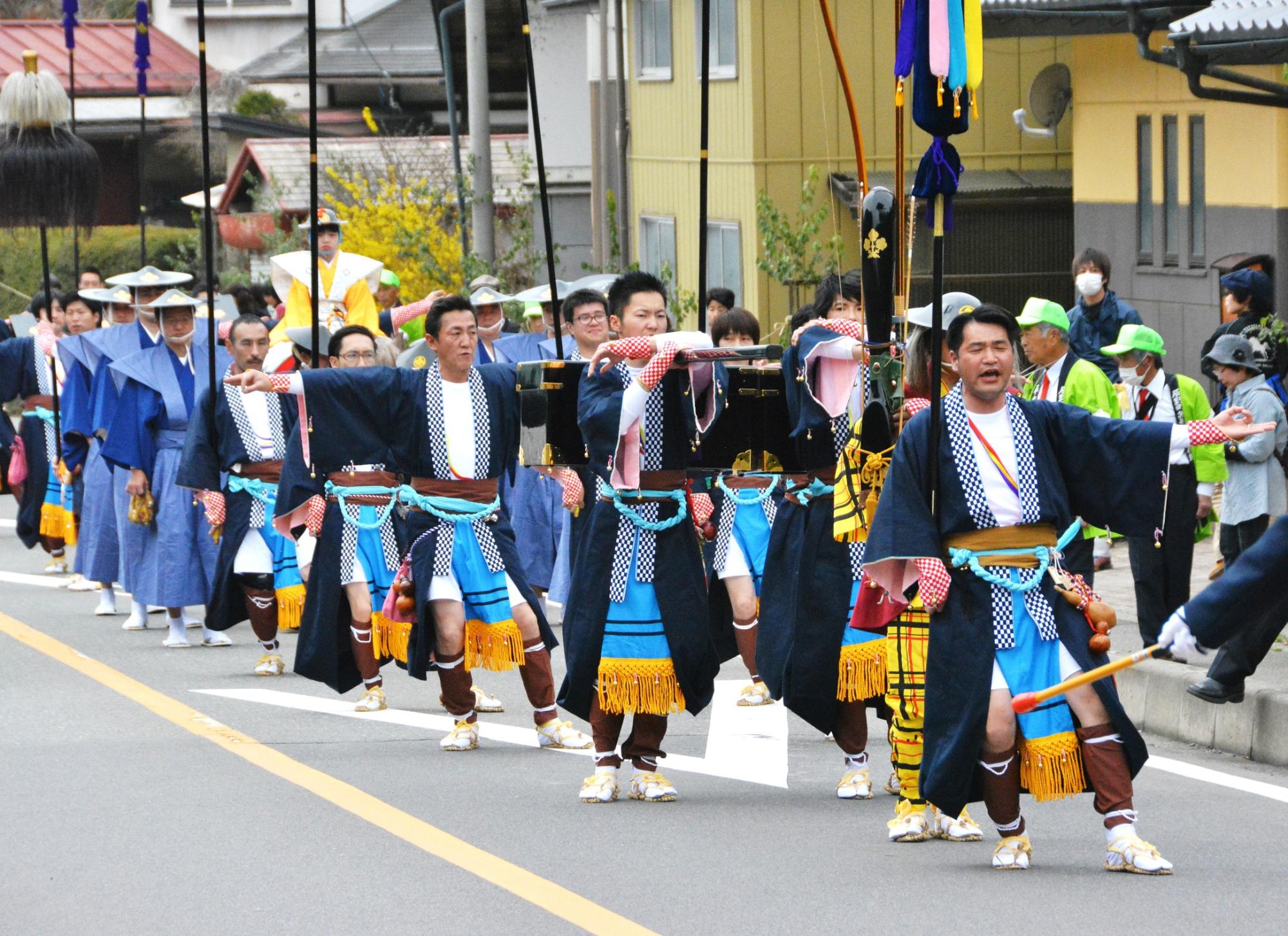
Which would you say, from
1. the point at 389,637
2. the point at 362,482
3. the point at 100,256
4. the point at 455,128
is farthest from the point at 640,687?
the point at 100,256

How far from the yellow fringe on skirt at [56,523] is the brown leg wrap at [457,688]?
725cm

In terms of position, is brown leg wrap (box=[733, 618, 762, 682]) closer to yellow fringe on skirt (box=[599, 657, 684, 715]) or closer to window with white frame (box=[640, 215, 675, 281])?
yellow fringe on skirt (box=[599, 657, 684, 715])

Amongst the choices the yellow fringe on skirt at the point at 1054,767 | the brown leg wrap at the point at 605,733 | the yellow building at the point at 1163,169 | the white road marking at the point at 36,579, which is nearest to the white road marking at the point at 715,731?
the brown leg wrap at the point at 605,733

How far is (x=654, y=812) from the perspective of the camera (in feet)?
23.5

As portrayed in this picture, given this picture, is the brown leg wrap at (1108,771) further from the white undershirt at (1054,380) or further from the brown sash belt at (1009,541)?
the white undershirt at (1054,380)

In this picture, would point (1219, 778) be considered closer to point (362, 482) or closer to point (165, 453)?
point (362, 482)

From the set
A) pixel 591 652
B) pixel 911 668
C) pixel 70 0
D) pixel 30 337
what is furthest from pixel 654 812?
pixel 70 0

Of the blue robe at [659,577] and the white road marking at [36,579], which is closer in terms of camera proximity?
the blue robe at [659,577]

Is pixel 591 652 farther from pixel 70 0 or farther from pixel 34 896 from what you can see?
pixel 70 0

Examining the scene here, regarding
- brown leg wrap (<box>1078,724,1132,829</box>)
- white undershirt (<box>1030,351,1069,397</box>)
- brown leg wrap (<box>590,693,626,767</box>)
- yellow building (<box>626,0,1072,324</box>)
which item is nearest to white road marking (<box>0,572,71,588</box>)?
white undershirt (<box>1030,351,1069,397</box>)

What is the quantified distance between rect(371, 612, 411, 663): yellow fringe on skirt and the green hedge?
17.8 meters

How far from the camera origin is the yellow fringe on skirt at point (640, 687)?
7219 mm

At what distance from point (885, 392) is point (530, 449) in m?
1.77

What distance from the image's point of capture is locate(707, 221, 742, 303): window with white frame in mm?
21484
